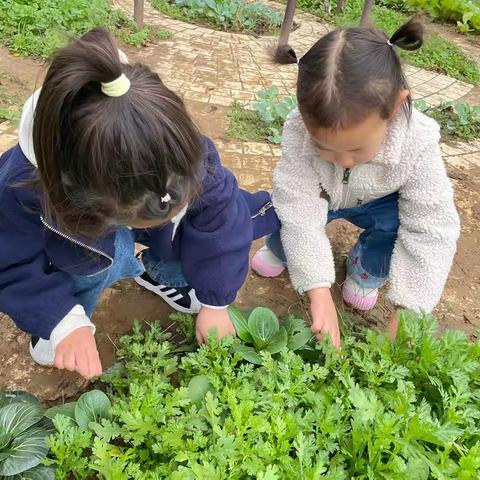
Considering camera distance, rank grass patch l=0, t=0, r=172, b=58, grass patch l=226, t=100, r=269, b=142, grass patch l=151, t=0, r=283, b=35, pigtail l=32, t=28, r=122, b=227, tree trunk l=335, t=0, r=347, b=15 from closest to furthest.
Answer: pigtail l=32, t=28, r=122, b=227
grass patch l=226, t=100, r=269, b=142
grass patch l=0, t=0, r=172, b=58
grass patch l=151, t=0, r=283, b=35
tree trunk l=335, t=0, r=347, b=15

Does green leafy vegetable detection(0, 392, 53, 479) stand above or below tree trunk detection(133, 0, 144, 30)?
above

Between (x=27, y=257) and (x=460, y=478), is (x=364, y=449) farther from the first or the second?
(x=27, y=257)

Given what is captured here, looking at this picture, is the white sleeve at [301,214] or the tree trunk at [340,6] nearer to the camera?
the white sleeve at [301,214]

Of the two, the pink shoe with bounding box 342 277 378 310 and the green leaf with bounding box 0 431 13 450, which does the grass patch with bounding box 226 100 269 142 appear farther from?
the green leaf with bounding box 0 431 13 450

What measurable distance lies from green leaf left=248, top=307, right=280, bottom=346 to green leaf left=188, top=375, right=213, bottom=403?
296 millimetres

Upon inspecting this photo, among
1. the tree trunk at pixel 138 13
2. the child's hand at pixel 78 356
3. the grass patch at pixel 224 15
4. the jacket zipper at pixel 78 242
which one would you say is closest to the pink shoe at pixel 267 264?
the jacket zipper at pixel 78 242

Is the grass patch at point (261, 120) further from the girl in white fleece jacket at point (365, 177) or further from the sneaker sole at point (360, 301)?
the sneaker sole at point (360, 301)

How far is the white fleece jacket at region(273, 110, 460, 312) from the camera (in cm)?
200

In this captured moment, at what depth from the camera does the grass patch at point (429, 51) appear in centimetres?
536

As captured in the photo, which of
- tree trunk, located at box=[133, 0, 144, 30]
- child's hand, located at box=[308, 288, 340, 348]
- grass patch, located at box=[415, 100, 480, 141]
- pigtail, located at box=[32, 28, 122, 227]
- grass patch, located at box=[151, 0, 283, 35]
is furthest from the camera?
grass patch, located at box=[151, 0, 283, 35]

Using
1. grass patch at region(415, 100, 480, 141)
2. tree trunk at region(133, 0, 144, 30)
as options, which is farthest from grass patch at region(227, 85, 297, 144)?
tree trunk at region(133, 0, 144, 30)

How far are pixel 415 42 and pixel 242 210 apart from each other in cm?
81

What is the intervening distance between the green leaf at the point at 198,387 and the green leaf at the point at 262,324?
0.30m

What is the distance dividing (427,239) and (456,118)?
8.34ft
